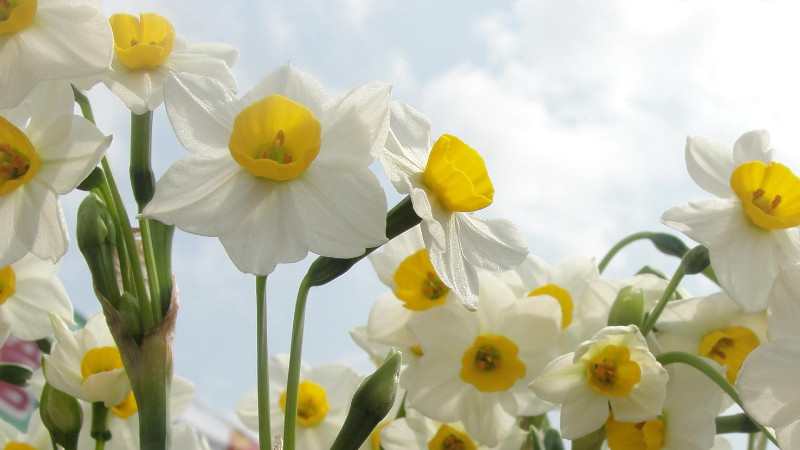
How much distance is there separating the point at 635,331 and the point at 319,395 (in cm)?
49

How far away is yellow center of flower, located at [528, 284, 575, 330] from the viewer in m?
1.03

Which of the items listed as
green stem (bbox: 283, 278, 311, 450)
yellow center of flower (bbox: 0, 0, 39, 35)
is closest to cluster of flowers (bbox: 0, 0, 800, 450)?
yellow center of flower (bbox: 0, 0, 39, 35)

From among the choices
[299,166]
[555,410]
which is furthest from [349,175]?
[555,410]

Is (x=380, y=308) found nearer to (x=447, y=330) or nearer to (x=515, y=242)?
(x=447, y=330)

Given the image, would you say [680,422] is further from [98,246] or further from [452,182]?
[98,246]

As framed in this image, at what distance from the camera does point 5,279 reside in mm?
943

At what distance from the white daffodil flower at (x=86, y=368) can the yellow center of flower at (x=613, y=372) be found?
0.48 meters

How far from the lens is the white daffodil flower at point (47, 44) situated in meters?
0.61

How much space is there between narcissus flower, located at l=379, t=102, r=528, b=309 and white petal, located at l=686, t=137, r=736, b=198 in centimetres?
33

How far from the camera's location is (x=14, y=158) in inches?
25.5

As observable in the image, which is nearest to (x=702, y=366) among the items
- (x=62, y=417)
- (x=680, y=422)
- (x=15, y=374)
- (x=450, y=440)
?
(x=680, y=422)

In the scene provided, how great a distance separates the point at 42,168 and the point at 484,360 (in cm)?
55

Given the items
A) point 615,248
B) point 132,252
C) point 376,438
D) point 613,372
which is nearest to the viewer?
point 132,252

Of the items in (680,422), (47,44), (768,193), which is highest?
(47,44)
